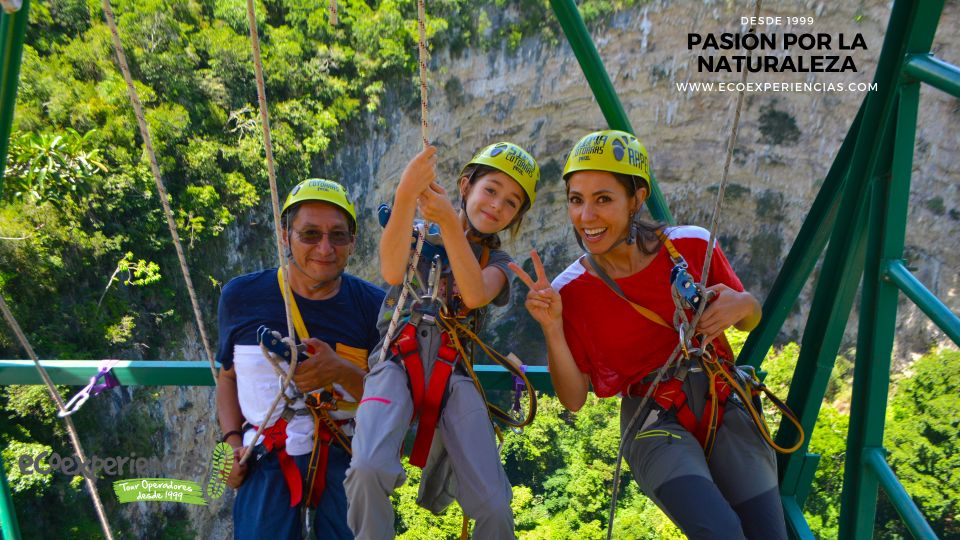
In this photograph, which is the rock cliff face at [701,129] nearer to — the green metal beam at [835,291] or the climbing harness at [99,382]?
the climbing harness at [99,382]

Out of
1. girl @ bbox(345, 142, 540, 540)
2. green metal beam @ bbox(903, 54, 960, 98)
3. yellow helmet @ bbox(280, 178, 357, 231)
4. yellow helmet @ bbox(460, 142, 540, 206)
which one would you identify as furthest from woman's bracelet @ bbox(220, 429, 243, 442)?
green metal beam @ bbox(903, 54, 960, 98)

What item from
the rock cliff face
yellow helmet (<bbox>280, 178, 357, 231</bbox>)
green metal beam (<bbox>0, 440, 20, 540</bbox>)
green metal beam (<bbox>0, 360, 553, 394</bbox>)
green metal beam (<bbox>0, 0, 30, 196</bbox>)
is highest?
the rock cliff face

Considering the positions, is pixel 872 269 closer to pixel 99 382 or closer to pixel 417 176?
pixel 417 176

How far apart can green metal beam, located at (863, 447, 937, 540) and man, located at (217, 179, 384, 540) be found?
3.67ft

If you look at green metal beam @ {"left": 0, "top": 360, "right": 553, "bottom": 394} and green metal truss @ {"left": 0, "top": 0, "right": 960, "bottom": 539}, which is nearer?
green metal truss @ {"left": 0, "top": 0, "right": 960, "bottom": 539}

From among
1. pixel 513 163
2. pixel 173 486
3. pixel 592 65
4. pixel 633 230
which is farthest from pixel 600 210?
pixel 173 486

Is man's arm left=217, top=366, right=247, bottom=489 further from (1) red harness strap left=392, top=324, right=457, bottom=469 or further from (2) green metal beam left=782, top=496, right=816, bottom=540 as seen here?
(2) green metal beam left=782, top=496, right=816, bottom=540

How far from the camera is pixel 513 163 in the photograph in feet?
5.97

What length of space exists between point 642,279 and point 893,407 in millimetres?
22168

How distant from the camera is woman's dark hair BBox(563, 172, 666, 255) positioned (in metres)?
1.81

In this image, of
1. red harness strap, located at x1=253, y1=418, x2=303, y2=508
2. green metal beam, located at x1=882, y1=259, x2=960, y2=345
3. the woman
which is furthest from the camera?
red harness strap, located at x1=253, y1=418, x2=303, y2=508

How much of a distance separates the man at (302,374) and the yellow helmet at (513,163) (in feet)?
1.11

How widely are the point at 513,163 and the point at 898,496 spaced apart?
1039 millimetres

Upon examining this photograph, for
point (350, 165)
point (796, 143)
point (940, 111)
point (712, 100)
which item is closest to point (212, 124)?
point (350, 165)
